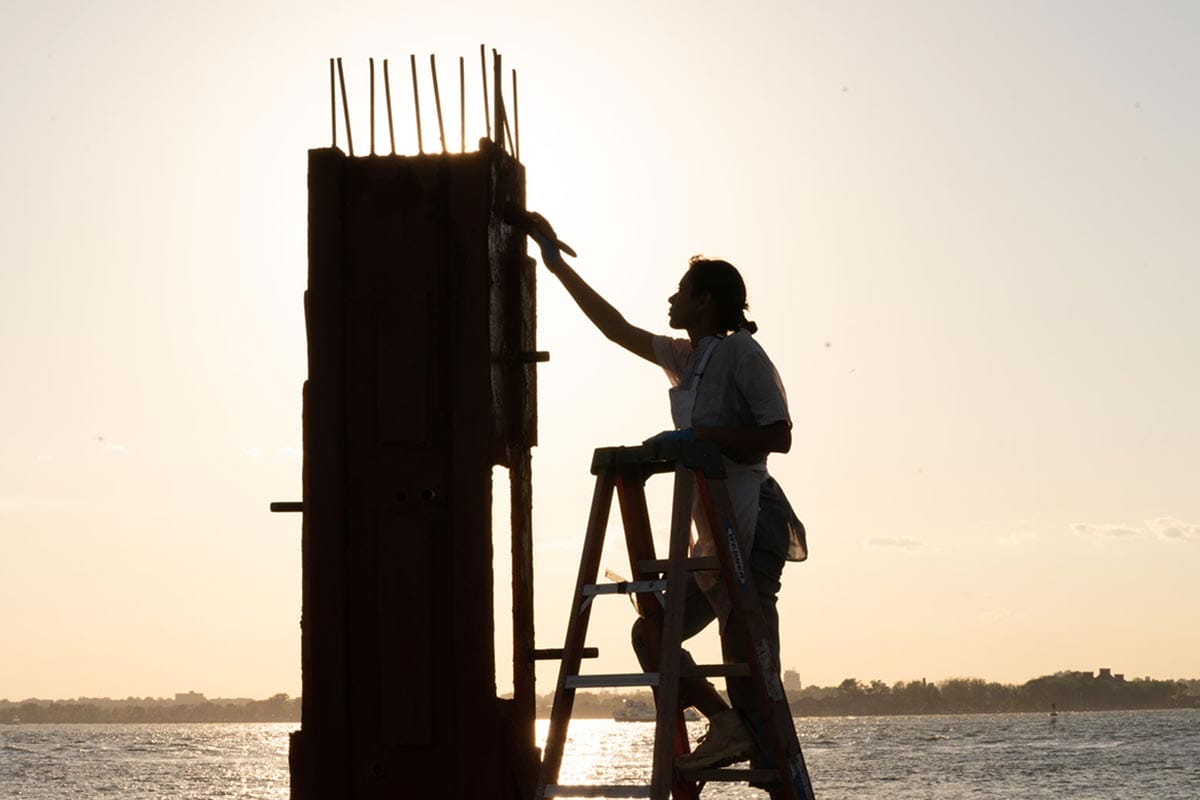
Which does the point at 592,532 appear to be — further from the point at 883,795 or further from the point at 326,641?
the point at 883,795

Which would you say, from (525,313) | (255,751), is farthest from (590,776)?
(525,313)

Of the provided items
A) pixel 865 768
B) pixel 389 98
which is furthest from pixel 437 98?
pixel 865 768

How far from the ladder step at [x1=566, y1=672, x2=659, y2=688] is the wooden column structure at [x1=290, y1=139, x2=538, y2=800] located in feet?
1.37

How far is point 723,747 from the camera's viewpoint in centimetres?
509

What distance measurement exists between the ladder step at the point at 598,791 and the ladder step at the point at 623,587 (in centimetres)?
63

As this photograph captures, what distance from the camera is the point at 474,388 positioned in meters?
5.27

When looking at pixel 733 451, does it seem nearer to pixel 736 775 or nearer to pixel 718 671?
pixel 718 671

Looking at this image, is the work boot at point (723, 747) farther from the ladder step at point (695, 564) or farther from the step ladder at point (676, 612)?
the ladder step at point (695, 564)

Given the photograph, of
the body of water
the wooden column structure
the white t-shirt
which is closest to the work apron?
the white t-shirt

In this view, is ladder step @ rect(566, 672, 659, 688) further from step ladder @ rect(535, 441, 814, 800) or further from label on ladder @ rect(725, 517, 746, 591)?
label on ladder @ rect(725, 517, 746, 591)

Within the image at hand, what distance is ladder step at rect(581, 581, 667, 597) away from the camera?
493cm

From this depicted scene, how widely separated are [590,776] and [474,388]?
Result: 339ft

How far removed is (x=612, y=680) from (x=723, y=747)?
1.81ft

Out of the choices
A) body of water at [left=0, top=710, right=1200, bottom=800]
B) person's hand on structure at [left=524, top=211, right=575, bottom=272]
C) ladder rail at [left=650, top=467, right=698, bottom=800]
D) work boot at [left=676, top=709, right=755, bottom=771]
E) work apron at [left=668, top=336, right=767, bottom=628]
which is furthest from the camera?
body of water at [left=0, top=710, right=1200, bottom=800]
